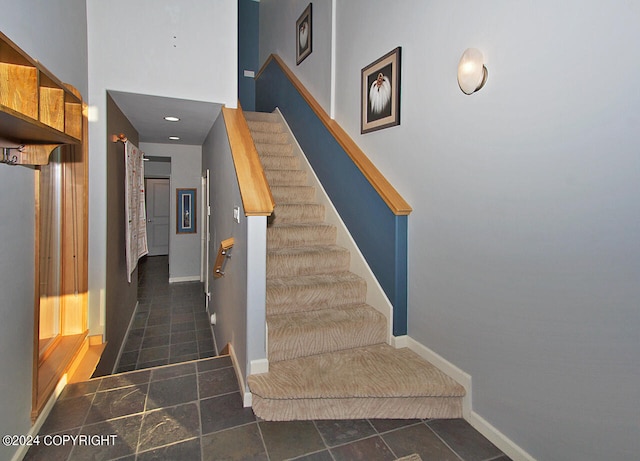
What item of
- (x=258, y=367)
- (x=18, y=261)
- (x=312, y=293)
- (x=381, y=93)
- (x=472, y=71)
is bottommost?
(x=258, y=367)

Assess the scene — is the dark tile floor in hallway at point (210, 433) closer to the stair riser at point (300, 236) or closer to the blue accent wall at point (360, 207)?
the blue accent wall at point (360, 207)

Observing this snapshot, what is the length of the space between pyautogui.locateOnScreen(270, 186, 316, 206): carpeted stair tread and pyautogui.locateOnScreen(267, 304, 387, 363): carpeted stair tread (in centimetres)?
149

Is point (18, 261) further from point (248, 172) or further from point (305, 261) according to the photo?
point (305, 261)

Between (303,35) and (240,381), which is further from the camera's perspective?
(303,35)

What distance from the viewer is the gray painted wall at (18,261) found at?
1.52 metres

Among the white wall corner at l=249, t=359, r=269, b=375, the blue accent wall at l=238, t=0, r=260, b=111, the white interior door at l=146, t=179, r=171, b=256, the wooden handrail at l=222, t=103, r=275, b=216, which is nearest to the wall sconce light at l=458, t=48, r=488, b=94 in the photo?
the wooden handrail at l=222, t=103, r=275, b=216

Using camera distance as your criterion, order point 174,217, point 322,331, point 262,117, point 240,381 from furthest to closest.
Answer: point 174,217, point 262,117, point 322,331, point 240,381

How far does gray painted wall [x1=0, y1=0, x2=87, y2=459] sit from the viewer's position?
1.52 metres

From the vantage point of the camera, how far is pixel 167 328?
14.4 feet

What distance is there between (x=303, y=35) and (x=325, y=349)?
12.8 ft

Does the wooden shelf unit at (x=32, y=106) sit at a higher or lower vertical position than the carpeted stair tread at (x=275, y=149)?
lower

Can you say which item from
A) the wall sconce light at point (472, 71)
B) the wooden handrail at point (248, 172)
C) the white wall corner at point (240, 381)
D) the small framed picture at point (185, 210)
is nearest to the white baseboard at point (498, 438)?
the white wall corner at point (240, 381)

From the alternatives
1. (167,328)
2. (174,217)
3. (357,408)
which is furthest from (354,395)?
(174,217)

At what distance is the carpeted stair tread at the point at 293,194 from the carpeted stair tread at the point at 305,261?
762 mm
